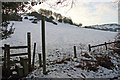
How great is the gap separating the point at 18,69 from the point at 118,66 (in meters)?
6.36

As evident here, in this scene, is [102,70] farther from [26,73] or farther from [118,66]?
[26,73]

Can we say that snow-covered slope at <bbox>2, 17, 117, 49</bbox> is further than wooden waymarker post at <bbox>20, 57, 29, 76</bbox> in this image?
Yes

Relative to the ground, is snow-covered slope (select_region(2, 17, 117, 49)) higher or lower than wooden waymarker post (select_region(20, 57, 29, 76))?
higher

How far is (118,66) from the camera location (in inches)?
311

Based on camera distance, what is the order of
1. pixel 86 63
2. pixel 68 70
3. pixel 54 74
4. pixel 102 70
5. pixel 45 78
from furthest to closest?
1. pixel 86 63
2. pixel 102 70
3. pixel 68 70
4. pixel 54 74
5. pixel 45 78

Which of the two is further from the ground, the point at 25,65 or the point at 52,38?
the point at 52,38

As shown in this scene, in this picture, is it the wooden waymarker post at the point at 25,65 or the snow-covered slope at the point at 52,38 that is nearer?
the wooden waymarker post at the point at 25,65

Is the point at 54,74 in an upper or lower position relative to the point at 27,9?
lower

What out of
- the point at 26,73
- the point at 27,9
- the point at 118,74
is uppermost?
the point at 27,9

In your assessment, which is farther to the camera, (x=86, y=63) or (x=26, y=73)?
(x=86, y=63)

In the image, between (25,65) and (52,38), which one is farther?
(52,38)

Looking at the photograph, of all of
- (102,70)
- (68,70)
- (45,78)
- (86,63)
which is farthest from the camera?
(86,63)

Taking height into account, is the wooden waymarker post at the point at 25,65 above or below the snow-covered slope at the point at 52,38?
below

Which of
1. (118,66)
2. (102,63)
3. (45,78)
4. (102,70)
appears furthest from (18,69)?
(118,66)
